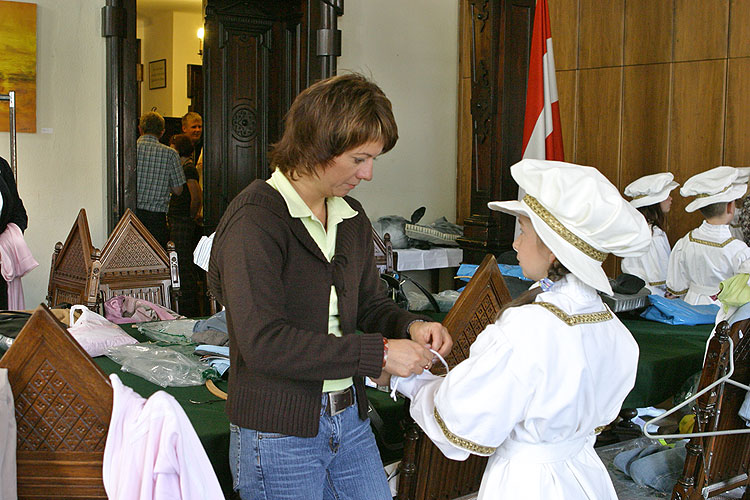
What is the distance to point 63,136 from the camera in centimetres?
520

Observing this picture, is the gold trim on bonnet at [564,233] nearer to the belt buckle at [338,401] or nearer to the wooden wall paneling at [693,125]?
the belt buckle at [338,401]

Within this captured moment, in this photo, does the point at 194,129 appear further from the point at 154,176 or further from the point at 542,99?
the point at 542,99

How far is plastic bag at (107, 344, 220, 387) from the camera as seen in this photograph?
7.77ft

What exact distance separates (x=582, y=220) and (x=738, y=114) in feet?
14.9

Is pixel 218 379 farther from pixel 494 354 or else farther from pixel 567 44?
pixel 567 44

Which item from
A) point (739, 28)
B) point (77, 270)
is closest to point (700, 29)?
point (739, 28)

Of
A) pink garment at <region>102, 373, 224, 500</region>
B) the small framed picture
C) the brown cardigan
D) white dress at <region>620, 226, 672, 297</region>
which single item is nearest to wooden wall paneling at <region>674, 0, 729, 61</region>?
white dress at <region>620, 226, 672, 297</region>

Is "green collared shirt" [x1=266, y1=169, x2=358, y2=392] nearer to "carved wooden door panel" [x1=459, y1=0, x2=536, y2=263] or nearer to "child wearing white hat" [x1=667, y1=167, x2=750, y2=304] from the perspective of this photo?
"child wearing white hat" [x1=667, y1=167, x2=750, y2=304]

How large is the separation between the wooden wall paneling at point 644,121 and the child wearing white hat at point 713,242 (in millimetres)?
1266

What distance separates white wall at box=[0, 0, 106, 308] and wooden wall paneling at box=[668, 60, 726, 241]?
13.2ft

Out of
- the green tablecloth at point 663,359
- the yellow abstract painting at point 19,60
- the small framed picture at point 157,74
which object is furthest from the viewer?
the small framed picture at point 157,74

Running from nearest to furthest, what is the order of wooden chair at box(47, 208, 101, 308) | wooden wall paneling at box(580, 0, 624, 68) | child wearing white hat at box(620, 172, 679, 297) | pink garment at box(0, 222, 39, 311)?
wooden chair at box(47, 208, 101, 308) → pink garment at box(0, 222, 39, 311) → child wearing white hat at box(620, 172, 679, 297) → wooden wall paneling at box(580, 0, 624, 68)

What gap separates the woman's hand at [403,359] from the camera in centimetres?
159

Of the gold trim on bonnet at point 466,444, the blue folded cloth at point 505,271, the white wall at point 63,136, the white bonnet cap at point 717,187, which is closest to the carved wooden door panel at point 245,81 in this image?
the white wall at point 63,136
